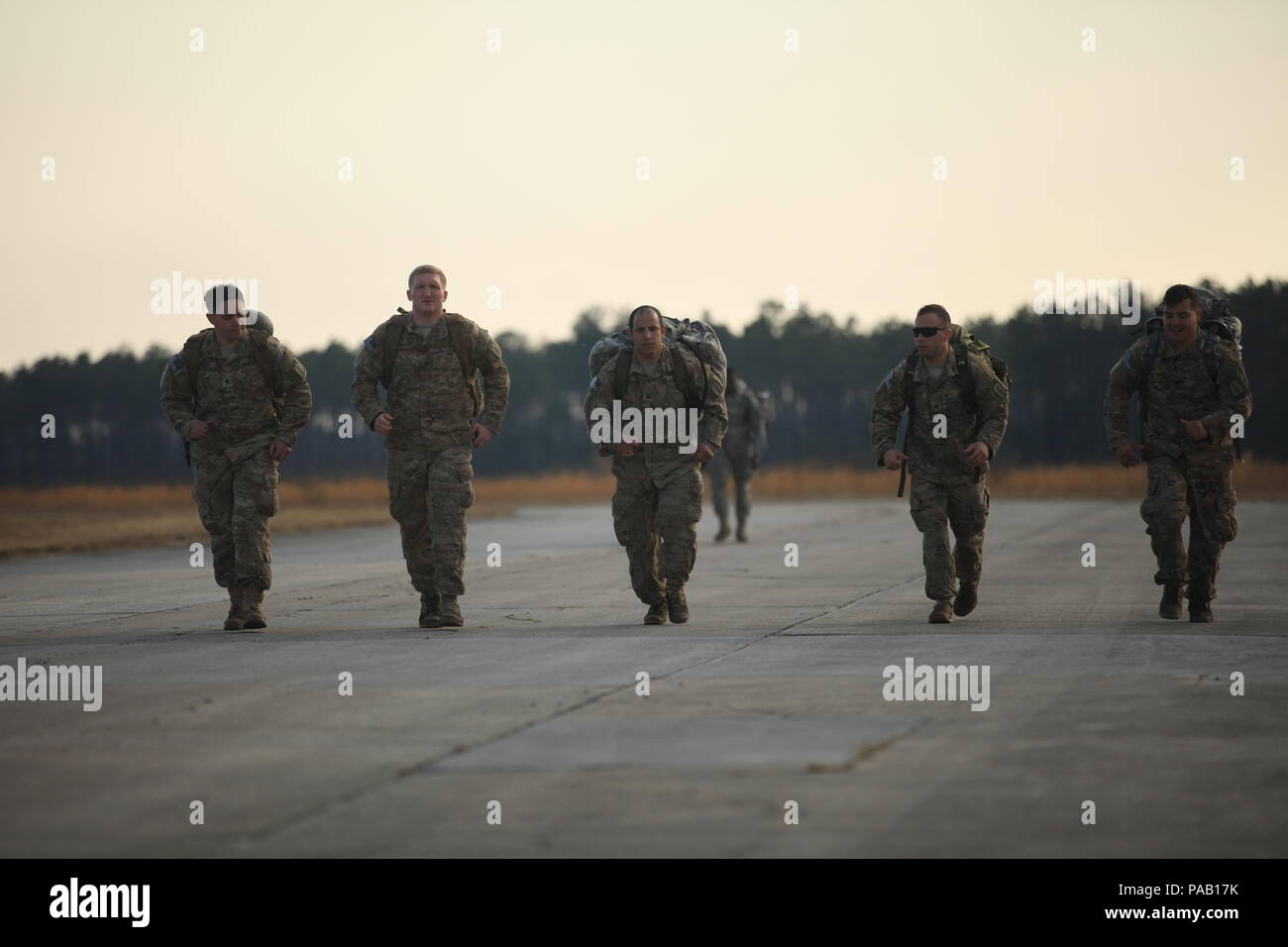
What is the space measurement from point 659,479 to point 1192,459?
357cm

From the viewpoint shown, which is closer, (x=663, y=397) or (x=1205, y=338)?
(x=1205, y=338)

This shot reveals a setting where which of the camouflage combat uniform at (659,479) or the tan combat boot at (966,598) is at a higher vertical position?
the camouflage combat uniform at (659,479)

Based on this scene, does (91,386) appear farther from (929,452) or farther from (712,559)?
(929,452)

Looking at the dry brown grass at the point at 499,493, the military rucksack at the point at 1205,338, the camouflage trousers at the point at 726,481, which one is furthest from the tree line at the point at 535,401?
the military rucksack at the point at 1205,338

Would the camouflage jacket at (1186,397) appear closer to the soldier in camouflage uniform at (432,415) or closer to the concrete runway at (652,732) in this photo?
the concrete runway at (652,732)

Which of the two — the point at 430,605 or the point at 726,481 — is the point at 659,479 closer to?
the point at 430,605

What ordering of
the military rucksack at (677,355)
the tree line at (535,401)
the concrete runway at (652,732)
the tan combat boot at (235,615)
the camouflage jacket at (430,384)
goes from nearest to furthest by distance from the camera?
the concrete runway at (652,732) < the tan combat boot at (235,615) < the camouflage jacket at (430,384) < the military rucksack at (677,355) < the tree line at (535,401)

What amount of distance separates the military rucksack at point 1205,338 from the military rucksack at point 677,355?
2862mm

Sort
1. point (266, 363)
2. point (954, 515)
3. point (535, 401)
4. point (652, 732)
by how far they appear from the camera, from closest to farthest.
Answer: point (652, 732), point (266, 363), point (954, 515), point (535, 401)

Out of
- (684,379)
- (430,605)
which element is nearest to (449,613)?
(430,605)

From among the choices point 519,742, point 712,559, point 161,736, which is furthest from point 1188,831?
point 712,559

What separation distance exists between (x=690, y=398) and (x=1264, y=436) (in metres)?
56.5

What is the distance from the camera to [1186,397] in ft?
42.3

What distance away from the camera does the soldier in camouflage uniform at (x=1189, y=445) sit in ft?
41.9
